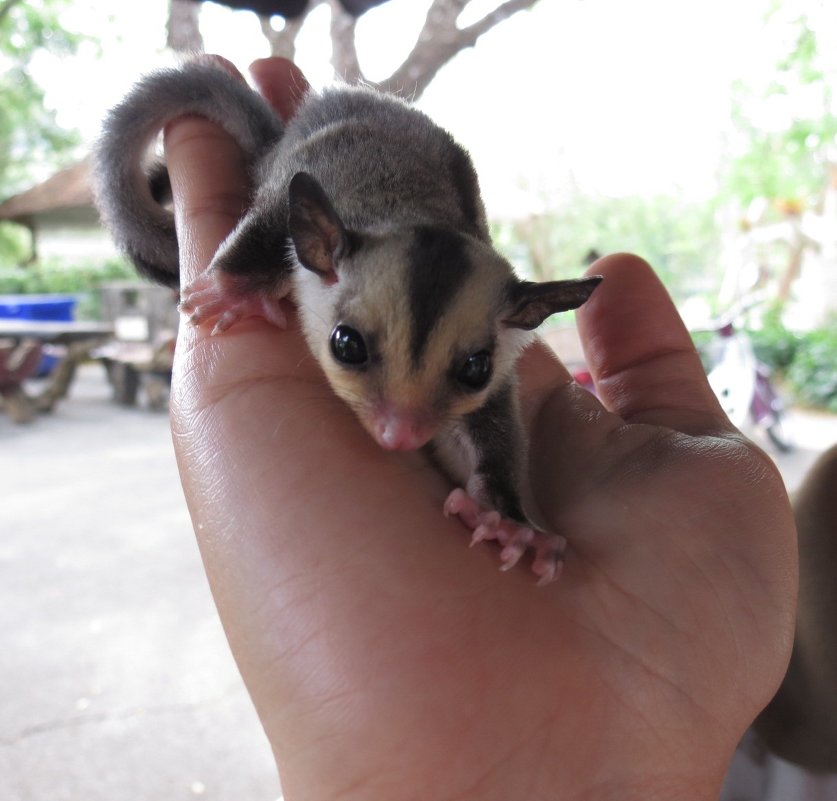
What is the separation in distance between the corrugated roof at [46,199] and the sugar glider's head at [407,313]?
10.1 meters

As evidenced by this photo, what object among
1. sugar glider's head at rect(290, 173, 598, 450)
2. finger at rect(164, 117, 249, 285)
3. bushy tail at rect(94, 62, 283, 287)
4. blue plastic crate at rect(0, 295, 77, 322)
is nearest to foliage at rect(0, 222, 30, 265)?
blue plastic crate at rect(0, 295, 77, 322)

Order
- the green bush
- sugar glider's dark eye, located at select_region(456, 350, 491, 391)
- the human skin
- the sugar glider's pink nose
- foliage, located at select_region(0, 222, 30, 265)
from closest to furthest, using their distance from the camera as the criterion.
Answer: the human skin → the sugar glider's pink nose → sugar glider's dark eye, located at select_region(456, 350, 491, 391) → the green bush → foliage, located at select_region(0, 222, 30, 265)

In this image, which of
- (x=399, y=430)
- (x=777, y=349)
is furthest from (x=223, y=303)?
(x=777, y=349)

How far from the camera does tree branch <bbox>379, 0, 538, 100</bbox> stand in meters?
4.82

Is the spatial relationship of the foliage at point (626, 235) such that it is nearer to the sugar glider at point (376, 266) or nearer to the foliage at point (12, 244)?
the sugar glider at point (376, 266)

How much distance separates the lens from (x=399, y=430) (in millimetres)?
1338

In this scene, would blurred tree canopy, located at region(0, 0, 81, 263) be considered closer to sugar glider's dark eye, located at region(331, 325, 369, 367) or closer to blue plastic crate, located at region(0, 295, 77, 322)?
blue plastic crate, located at region(0, 295, 77, 322)

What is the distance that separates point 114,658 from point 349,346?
262 cm

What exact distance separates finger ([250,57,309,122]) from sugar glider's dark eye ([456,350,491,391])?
1421 millimetres

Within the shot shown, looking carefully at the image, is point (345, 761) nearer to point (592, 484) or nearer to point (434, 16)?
point (592, 484)

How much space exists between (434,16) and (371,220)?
Answer: 3743 mm

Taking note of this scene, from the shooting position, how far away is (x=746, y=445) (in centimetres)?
163

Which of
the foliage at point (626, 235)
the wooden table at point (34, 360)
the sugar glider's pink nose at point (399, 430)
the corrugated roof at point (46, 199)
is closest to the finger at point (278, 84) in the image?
the sugar glider's pink nose at point (399, 430)

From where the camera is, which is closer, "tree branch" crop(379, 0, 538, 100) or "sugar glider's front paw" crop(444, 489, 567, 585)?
"sugar glider's front paw" crop(444, 489, 567, 585)
